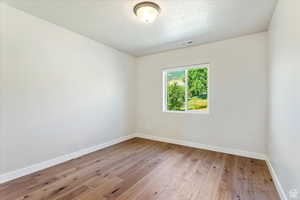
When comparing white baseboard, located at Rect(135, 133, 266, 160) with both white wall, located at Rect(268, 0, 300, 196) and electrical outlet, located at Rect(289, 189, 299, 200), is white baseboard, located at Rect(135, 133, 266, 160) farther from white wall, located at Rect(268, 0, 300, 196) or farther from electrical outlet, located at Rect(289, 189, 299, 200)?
electrical outlet, located at Rect(289, 189, 299, 200)

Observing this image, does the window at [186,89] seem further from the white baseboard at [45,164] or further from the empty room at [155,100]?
the white baseboard at [45,164]

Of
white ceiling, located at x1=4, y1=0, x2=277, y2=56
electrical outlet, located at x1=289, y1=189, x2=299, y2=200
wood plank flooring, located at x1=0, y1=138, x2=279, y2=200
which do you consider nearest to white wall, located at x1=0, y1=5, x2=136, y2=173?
white ceiling, located at x1=4, y1=0, x2=277, y2=56

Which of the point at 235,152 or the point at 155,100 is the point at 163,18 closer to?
the point at 155,100

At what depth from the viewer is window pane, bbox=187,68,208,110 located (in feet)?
10.9

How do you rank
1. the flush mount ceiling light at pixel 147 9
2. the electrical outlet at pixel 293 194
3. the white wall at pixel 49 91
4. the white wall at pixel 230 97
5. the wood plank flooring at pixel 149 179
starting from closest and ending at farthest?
the electrical outlet at pixel 293 194 → the wood plank flooring at pixel 149 179 → the flush mount ceiling light at pixel 147 9 → the white wall at pixel 49 91 → the white wall at pixel 230 97

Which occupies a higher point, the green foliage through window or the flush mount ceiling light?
the flush mount ceiling light

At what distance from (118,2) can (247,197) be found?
3.02 metres

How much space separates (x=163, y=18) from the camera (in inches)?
88.6

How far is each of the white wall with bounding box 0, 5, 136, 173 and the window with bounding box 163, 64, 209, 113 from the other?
1586 millimetres

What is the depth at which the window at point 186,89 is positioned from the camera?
336 centimetres

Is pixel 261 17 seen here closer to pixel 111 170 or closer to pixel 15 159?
pixel 111 170

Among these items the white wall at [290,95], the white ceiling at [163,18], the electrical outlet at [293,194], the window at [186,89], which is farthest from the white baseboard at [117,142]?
the white ceiling at [163,18]

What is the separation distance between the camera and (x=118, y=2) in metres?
1.88

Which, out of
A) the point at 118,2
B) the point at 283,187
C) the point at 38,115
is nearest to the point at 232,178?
the point at 283,187
